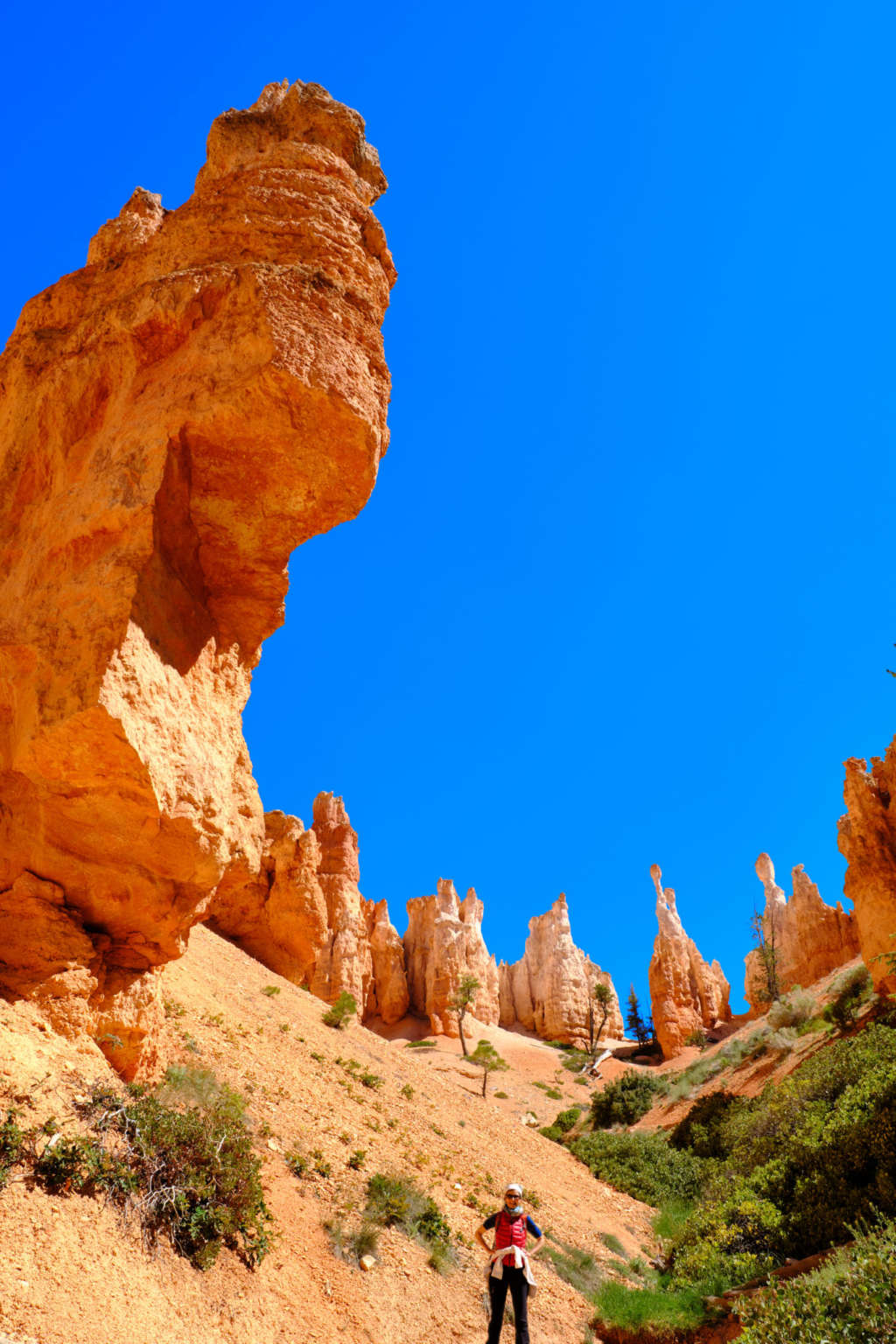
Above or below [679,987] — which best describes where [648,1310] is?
below

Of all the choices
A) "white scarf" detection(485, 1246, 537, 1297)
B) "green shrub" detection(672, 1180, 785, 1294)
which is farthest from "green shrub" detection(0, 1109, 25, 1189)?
"green shrub" detection(672, 1180, 785, 1294)

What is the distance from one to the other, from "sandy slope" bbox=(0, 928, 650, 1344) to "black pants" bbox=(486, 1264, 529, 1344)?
1469mm

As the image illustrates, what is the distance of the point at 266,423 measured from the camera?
27.8ft

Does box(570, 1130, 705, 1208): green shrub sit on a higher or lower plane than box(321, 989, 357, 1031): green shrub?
lower

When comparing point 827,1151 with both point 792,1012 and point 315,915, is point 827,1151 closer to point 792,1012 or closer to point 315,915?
point 315,915

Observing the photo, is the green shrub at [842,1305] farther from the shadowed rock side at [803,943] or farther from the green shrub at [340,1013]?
the shadowed rock side at [803,943]

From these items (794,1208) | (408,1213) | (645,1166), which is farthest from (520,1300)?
(645,1166)

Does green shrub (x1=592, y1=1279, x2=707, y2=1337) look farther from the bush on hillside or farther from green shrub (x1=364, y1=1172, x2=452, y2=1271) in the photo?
green shrub (x1=364, y1=1172, x2=452, y2=1271)

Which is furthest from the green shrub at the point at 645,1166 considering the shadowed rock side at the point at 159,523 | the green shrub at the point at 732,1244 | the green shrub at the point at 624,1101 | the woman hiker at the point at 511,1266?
the shadowed rock side at the point at 159,523

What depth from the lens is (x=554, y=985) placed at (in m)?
58.4

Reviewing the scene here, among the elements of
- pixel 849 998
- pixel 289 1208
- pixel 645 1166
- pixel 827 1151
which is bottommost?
pixel 645 1166

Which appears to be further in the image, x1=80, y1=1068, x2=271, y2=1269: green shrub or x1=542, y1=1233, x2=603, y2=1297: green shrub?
x1=542, y1=1233, x2=603, y2=1297: green shrub

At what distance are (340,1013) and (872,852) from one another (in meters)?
16.1

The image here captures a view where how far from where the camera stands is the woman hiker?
725 cm
